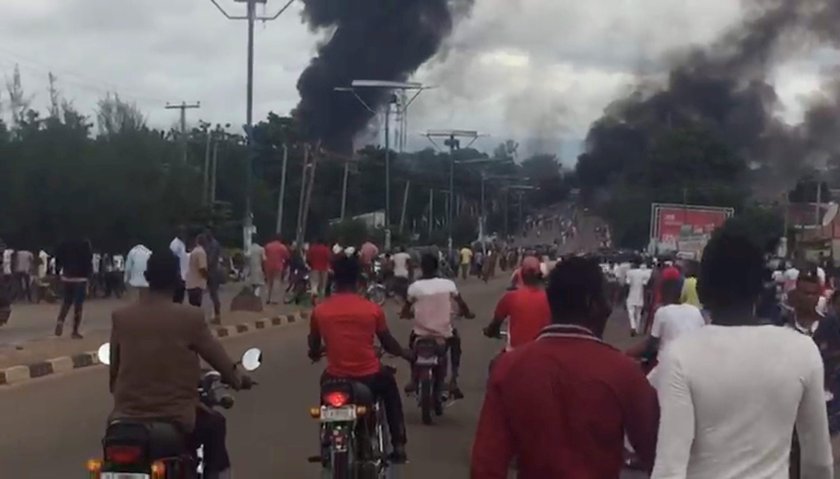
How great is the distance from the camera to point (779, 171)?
69.8 metres

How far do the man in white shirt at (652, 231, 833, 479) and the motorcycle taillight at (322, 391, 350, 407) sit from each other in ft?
14.0

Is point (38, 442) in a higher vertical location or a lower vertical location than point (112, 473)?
lower

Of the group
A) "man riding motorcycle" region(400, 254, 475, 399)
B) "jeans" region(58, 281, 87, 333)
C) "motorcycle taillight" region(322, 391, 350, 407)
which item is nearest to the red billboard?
"jeans" region(58, 281, 87, 333)

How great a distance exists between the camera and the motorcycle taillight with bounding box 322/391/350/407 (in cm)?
848

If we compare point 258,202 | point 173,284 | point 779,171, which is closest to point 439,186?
point 258,202

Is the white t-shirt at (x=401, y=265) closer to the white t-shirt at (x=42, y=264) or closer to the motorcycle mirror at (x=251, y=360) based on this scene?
the white t-shirt at (x=42, y=264)

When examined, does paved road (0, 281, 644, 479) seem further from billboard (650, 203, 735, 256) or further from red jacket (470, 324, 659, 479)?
billboard (650, 203, 735, 256)

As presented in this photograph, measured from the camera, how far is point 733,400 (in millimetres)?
4223

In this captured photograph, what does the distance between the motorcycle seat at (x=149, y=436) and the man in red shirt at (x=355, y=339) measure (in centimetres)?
262

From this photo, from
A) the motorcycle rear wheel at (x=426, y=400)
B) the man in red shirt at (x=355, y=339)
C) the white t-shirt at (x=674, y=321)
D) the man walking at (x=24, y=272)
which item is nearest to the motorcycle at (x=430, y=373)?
the motorcycle rear wheel at (x=426, y=400)

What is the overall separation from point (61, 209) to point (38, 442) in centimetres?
3600

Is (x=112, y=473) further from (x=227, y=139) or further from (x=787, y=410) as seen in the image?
(x=227, y=139)

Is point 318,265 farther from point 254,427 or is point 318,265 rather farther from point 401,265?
point 254,427

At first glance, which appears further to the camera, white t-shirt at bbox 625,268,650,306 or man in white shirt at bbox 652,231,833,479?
white t-shirt at bbox 625,268,650,306
